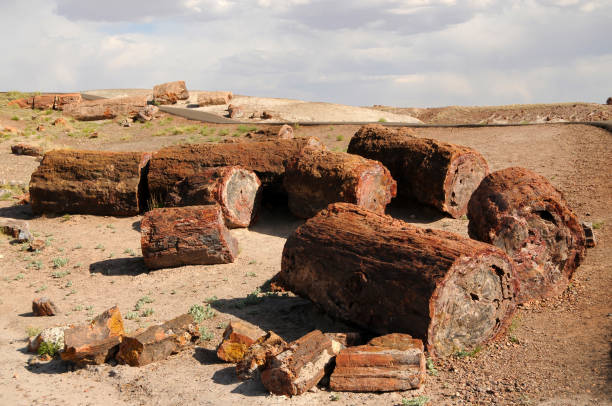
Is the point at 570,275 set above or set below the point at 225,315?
above

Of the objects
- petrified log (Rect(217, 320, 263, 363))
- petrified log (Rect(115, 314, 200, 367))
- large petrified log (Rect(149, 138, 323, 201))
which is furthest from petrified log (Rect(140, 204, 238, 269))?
petrified log (Rect(217, 320, 263, 363))

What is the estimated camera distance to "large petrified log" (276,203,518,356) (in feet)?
19.7

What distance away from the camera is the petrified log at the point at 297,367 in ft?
18.4

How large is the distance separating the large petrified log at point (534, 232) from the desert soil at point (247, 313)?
0.34 metres

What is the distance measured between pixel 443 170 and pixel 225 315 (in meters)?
6.14

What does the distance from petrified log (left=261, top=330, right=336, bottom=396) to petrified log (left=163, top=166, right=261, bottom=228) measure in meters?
6.12

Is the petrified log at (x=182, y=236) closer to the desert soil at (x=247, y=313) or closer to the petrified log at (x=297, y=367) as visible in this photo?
the desert soil at (x=247, y=313)

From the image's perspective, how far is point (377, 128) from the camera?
14.0 metres

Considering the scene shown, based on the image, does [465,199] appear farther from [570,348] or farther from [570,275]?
[570,348]

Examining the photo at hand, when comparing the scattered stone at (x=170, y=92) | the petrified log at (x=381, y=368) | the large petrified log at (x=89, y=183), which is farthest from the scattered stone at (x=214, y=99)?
the petrified log at (x=381, y=368)

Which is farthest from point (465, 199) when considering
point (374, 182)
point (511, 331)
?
point (511, 331)

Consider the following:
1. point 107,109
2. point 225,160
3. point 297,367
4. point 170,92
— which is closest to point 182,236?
point 225,160

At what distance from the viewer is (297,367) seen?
5.61 meters

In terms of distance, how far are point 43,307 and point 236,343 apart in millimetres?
3520
